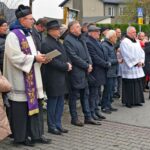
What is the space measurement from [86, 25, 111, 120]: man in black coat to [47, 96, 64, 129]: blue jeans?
1.09 meters

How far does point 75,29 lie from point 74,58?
54 centimetres

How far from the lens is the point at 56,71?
6.61 meters

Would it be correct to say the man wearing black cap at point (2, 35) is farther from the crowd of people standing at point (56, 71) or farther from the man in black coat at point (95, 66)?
the man in black coat at point (95, 66)

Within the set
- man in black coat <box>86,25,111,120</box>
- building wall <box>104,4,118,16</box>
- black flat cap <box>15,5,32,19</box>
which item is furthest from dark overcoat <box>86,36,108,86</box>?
building wall <box>104,4,118,16</box>

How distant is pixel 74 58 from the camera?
7.09m

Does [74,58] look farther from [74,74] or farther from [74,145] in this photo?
[74,145]

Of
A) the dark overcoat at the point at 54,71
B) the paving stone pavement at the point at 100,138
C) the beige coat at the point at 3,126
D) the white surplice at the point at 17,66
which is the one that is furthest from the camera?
the dark overcoat at the point at 54,71

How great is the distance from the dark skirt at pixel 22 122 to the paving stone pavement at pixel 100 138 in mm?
187

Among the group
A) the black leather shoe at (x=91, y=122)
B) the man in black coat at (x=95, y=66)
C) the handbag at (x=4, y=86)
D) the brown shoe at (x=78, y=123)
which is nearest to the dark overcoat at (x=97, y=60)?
the man in black coat at (x=95, y=66)

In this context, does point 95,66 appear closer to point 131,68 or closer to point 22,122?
point 131,68

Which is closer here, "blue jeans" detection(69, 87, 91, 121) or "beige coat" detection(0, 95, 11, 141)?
"beige coat" detection(0, 95, 11, 141)

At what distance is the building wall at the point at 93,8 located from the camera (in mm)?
71938

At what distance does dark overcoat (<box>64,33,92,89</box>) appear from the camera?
7.11 meters

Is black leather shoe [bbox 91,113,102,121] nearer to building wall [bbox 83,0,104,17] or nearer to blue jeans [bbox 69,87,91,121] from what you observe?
blue jeans [bbox 69,87,91,121]
